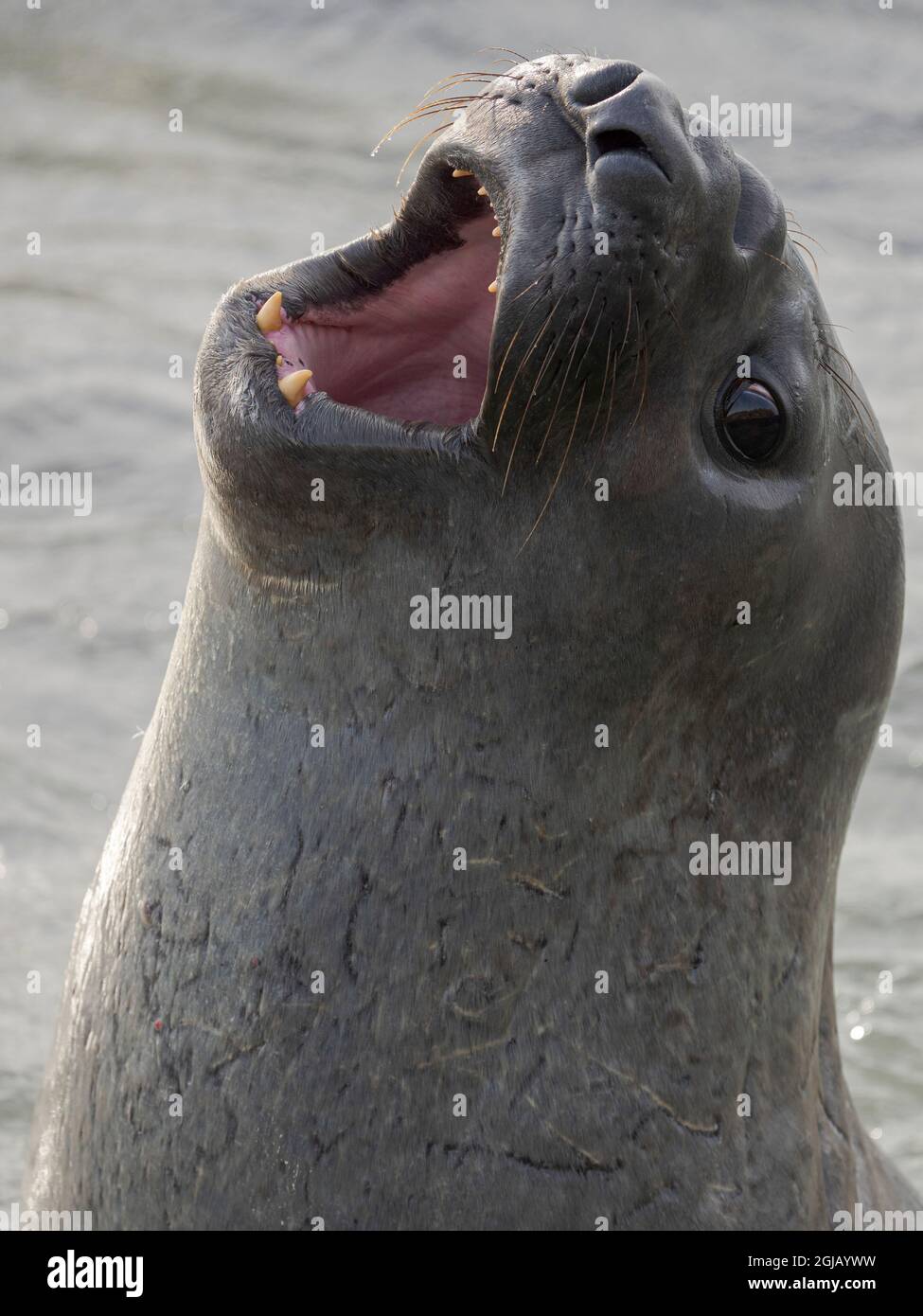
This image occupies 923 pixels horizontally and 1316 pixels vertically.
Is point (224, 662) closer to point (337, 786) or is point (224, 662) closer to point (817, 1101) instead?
point (337, 786)

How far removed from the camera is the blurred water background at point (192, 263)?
6.58m

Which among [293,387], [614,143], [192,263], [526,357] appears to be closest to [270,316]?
[293,387]

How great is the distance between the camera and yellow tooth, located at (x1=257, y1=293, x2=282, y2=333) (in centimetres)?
339

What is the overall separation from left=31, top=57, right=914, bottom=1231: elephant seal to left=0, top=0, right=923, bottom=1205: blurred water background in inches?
83.9

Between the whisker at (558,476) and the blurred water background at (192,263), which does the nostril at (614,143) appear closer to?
the whisker at (558,476)

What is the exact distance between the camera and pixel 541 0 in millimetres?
11898

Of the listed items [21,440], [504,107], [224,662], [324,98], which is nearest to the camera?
[504,107]

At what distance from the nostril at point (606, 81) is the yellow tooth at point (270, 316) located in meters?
0.65

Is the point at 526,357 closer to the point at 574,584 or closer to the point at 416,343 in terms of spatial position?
the point at 574,584

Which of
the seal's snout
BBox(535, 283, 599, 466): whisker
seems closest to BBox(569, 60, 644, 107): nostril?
the seal's snout

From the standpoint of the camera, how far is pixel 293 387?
3.21 m

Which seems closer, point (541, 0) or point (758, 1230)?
point (758, 1230)
